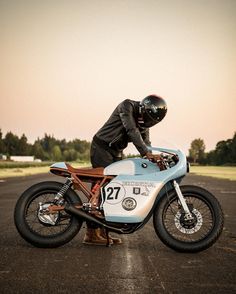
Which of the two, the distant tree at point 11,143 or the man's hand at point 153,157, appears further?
the distant tree at point 11,143

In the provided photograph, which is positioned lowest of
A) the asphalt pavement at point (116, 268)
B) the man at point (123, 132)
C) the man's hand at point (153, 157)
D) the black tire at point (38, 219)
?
the asphalt pavement at point (116, 268)

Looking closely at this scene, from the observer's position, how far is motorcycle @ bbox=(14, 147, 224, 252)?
5039mm

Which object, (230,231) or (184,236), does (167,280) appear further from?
(230,231)

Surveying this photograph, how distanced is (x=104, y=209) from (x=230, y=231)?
283 centimetres

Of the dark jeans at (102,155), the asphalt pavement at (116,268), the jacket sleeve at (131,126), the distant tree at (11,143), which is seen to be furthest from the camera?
the distant tree at (11,143)

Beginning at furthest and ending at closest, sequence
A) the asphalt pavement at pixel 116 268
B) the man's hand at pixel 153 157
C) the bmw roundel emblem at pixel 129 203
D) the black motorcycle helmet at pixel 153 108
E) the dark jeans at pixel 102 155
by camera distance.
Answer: the dark jeans at pixel 102 155 → the black motorcycle helmet at pixel 153 108 → the man's hand at pixel 153 157 → the bmw roundel emblem at pixel 129 203 → the asphalt pavement at pixel 116 268

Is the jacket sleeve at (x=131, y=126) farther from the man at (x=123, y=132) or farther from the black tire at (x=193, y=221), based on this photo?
the black tire at (x=193, y=221)

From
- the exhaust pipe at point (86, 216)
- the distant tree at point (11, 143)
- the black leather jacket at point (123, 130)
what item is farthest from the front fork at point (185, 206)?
the distant tree at point (11, 143)

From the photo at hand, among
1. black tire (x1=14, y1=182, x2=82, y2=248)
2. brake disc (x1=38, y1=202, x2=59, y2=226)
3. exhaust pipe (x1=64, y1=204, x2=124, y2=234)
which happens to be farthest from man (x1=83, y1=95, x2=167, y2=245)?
brake disc (x1=38, y1=202, x2=59, y2=226)

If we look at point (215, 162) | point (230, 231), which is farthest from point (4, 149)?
point (230, 231)

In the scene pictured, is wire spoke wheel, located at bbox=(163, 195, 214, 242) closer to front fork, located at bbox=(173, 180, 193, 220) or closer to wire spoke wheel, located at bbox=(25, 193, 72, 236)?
front fork, located at bbox=(173, 180, 193, 220)

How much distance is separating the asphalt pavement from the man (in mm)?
354

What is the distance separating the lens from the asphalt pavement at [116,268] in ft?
11.6

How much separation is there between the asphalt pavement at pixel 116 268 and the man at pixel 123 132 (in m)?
0.35
